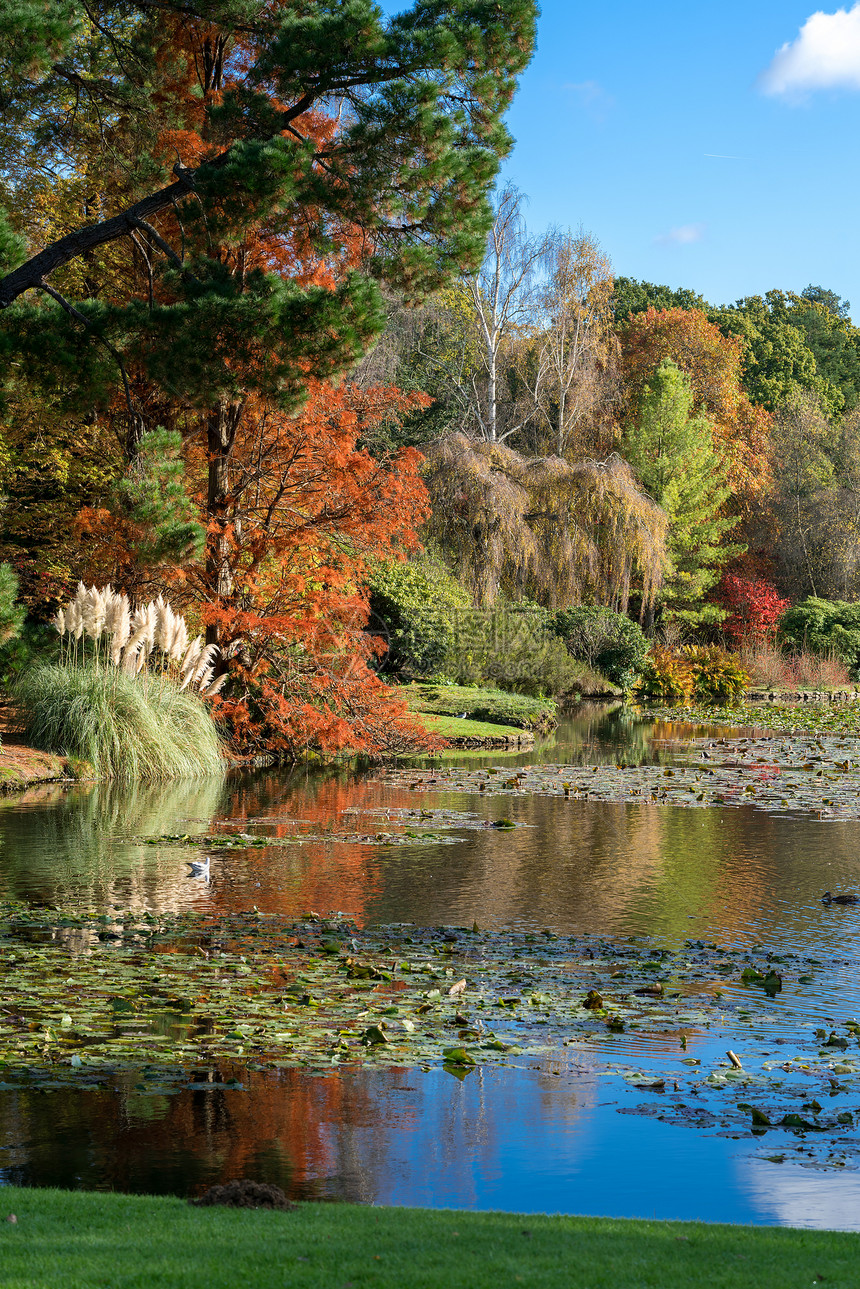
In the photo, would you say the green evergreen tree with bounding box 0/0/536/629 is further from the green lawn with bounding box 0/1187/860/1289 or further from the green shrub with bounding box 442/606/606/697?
the green shrub with bounding box 442/606/606/697

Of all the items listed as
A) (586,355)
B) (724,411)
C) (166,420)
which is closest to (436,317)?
(586,355)

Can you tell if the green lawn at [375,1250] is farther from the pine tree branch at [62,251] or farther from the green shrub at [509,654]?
the green shrub at [509,654]

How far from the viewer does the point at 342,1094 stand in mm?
5207

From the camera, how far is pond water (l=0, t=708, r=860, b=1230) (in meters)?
4.43

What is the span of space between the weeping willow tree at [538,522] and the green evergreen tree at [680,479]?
25.5 ft

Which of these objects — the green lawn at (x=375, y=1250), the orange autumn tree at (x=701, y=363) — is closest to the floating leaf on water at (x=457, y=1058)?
the green lawn at (x=375, y=1250)

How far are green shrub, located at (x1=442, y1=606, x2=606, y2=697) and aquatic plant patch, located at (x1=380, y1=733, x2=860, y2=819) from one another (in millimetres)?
7451

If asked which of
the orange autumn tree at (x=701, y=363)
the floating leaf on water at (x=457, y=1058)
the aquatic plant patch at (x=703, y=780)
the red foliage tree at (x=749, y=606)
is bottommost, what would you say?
the floating leaf on water at (x=457, y=1058)

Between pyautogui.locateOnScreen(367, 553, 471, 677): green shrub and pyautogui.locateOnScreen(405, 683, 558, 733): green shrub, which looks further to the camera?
pyautogui.locateOnScreen(367, 553, 471, 677): green shrub

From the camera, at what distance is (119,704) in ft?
49.9

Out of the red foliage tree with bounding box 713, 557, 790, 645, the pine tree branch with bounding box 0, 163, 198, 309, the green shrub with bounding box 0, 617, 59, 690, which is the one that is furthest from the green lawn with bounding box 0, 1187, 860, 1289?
the red foliage tree with bounding box 713, 557, 790, 645

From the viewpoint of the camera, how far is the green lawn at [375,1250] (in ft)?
10.7

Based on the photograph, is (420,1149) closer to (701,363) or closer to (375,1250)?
(375,1250)

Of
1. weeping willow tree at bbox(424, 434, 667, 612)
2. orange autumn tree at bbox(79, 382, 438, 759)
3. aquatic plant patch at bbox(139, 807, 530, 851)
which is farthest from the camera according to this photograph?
weeping willow tree at bbox(424, 434, 667, 612)
